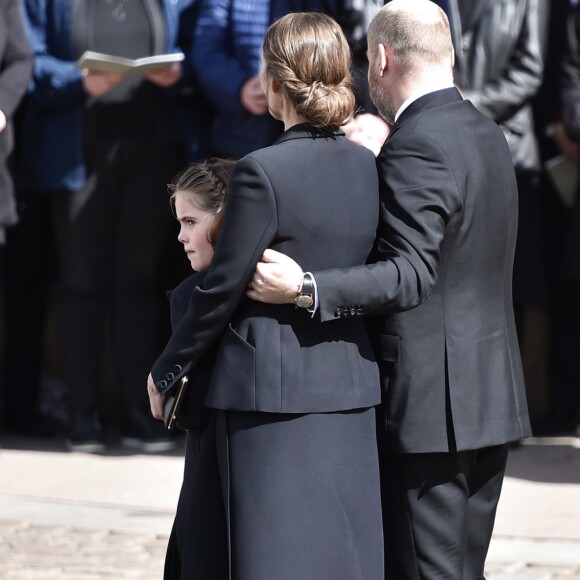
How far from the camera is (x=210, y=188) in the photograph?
10.6 feet

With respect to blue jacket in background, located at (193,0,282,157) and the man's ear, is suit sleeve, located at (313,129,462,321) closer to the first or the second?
the man's ear

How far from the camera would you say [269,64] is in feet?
9.89

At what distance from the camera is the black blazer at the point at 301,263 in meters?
2.95

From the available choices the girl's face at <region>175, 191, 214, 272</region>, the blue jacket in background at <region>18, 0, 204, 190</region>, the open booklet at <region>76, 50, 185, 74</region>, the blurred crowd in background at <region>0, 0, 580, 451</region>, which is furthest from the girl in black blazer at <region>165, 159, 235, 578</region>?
the blue jacket in background at <region>18, 0, 204, 190</region>

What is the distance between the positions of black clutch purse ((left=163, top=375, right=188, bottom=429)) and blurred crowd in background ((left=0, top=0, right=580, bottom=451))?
2700 millimetres

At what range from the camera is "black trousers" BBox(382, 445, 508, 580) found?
318 cm

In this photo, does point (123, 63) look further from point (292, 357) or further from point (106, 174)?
point (292, 357)

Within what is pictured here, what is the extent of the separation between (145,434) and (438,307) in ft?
10.8

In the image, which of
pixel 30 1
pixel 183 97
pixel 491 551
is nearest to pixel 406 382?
pixel 491 551

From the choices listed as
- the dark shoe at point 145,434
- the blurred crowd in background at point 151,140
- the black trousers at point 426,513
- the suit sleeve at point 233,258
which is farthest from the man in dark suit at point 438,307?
the dark shoe at point 145,434

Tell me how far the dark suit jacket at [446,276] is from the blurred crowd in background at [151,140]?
2.41 metres

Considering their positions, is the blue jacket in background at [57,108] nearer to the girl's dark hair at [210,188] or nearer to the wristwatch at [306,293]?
the girl's dark hair at [210,188]

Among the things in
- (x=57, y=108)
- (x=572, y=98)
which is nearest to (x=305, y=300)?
(x=572, y=98)

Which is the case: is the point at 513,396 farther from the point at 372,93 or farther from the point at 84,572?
the point at 84,572
